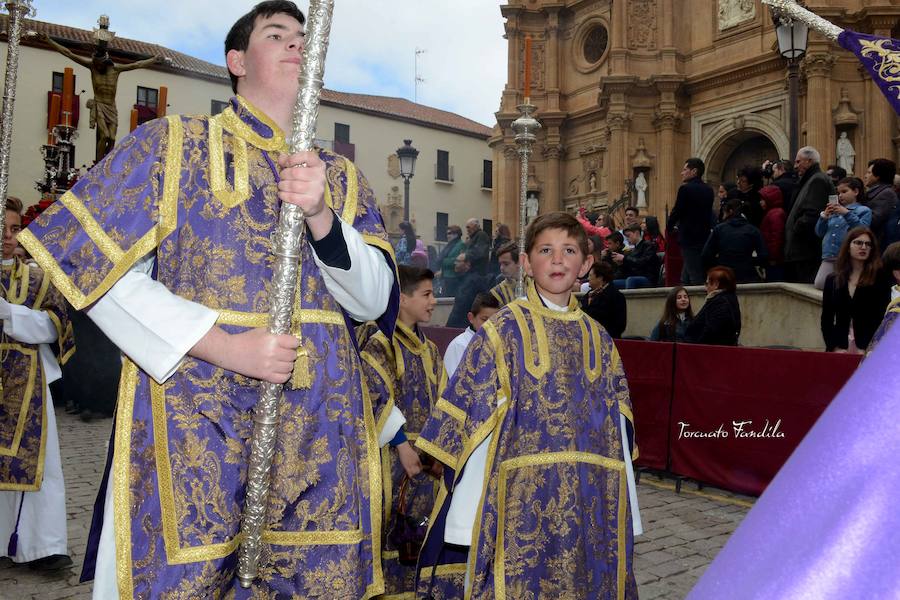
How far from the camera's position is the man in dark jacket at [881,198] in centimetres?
830

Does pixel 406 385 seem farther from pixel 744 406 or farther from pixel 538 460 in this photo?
pixel 744 406

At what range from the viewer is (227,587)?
6.55 ft

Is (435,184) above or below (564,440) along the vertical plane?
above

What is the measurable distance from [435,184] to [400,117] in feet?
14.1

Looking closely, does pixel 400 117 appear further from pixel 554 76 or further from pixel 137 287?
pixel 137 287

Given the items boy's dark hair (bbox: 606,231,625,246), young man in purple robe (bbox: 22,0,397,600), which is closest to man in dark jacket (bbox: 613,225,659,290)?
boy's dark hair (bbox: 606,231,625,246)

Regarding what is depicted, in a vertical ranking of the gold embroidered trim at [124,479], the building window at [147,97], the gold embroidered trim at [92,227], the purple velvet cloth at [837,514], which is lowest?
the gold embroidered trim at [124,479]

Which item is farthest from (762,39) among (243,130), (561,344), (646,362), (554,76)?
(243,130)

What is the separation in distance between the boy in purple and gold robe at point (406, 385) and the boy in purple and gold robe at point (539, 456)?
0.49 meters

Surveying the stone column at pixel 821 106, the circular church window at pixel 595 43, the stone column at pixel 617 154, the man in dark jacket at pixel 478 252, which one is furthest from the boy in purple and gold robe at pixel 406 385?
the circular church window at pixel 595 43

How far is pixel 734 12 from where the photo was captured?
23953mm

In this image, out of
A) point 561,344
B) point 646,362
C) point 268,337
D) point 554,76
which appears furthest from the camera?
point 554,76

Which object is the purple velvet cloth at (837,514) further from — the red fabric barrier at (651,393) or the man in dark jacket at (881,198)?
the man in dark jacket at (881,198)

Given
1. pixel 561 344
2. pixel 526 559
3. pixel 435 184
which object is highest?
pixel 435 184
